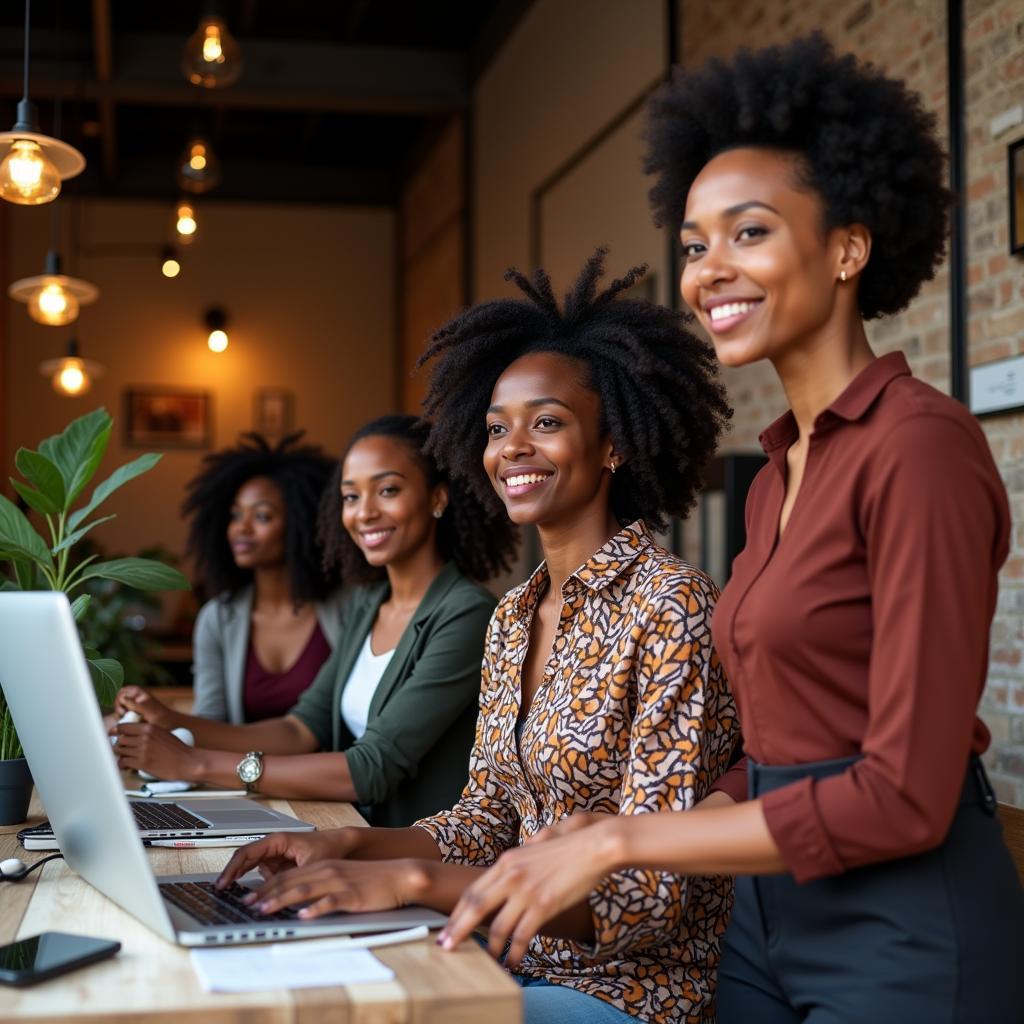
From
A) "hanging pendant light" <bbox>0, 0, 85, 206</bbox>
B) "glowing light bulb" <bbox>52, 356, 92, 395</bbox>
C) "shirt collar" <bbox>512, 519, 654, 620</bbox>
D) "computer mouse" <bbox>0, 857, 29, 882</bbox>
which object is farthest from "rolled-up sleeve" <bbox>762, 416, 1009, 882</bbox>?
"glowing light bulb" <bbox>52, 356, 92, 395</bbox>

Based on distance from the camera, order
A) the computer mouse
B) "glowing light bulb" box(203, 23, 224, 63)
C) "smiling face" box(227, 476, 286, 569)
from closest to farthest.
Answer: the computer mouse → "smiling face" box(227, 476, 286, 569) → "glowing light bulb" box(203, 23, 224, 63)

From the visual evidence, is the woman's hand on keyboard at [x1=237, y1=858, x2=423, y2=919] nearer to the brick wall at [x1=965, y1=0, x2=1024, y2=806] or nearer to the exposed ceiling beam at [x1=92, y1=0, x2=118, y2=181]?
the brick wall at [x1=965, y1=0, x2=1024, y2=806]

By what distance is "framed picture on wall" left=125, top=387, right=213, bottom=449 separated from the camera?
10312 mm

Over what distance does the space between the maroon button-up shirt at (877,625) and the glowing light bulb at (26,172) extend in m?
2.17

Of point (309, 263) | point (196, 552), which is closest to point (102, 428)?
point (196, 552)

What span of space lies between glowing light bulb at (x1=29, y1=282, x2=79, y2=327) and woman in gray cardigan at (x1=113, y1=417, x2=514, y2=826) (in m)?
1.78

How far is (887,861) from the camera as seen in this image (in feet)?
4.06

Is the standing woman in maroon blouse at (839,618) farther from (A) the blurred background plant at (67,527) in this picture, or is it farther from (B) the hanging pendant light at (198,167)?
(B) the hanging pendant light at (198,167)

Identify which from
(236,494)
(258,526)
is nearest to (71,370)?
(236,494)

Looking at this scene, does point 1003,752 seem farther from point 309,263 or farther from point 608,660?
point 309,263

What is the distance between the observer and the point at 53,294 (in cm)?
454

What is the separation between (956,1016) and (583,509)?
0.93 meters

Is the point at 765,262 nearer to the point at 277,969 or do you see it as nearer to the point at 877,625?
the point at 877,625

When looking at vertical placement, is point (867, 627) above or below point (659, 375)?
below
